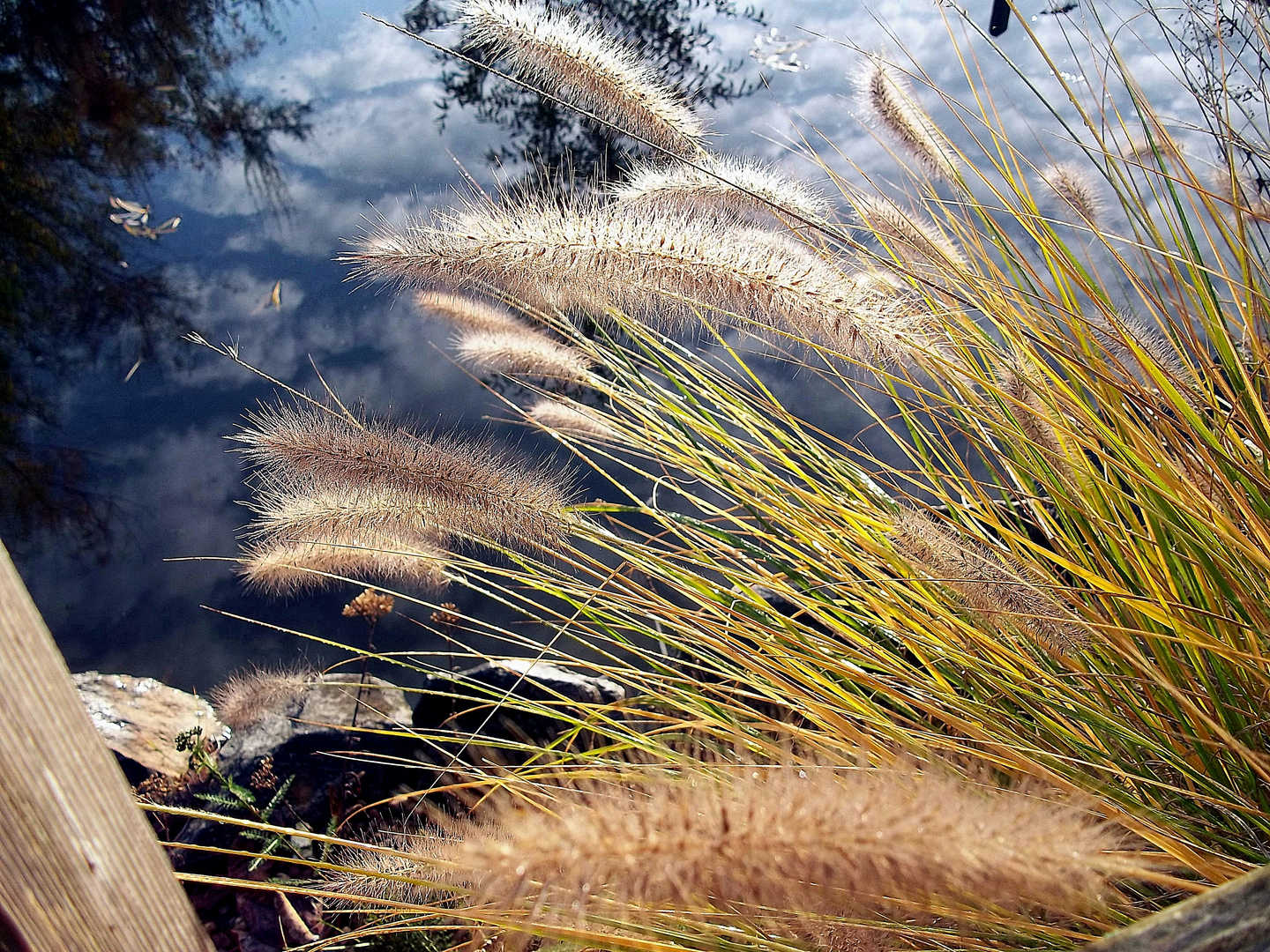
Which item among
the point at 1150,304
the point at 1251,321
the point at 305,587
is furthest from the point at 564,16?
the point at 305,587

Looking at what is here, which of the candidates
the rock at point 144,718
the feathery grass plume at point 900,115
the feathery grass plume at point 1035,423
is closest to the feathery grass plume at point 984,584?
the feathery grass plume at point 1035,423

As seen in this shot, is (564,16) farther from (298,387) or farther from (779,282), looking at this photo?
(298,387)

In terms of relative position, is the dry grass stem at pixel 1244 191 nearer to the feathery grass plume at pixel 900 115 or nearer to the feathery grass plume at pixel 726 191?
the feathery grass plume at pixel 900 115

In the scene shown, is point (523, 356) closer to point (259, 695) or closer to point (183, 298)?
point (259, 695)

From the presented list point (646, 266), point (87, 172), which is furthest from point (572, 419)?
point (87, 172)

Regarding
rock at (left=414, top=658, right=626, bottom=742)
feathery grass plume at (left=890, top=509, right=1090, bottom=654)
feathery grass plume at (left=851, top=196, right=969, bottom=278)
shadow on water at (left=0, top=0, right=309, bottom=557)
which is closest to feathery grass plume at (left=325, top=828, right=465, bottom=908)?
rock at (left=414, top=658, right=626, bottom=742)

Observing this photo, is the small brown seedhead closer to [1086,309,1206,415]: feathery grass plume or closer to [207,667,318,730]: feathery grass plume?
[207,667,318,730]: feathery grass plume

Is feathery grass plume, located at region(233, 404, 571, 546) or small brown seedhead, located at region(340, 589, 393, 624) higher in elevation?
feathery grass plume, located at region(233, 404, 571, 546)
